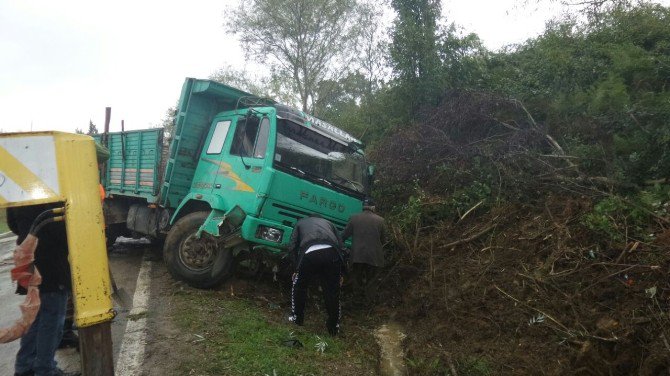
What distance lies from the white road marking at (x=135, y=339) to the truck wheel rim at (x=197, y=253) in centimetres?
60

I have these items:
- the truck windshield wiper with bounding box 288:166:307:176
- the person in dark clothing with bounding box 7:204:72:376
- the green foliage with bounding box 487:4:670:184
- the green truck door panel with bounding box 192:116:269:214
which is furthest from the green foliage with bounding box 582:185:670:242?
the person in dark clothing with bounding box 7:204:72:376

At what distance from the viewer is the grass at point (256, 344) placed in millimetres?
3586

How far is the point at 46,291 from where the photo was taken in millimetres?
3133

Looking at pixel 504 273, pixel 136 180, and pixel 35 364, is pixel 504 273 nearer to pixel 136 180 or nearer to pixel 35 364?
pixel 35 364

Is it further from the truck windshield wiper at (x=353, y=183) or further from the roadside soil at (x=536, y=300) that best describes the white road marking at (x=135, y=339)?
the truck windshield wiper at (x=353, y=183)

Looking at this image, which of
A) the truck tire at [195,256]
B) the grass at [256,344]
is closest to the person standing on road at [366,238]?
the grass at [256,344]

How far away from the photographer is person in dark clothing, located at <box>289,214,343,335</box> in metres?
4.69

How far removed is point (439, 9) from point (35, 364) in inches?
449

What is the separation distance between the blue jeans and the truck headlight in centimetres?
228

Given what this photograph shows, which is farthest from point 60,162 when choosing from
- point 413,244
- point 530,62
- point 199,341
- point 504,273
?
point 530,62

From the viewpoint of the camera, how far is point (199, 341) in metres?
3.98

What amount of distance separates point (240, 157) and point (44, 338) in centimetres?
310

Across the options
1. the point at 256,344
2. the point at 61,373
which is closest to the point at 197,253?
the point at 256,344

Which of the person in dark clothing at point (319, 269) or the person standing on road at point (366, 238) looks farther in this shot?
the person standing on road at point (366, 238)
